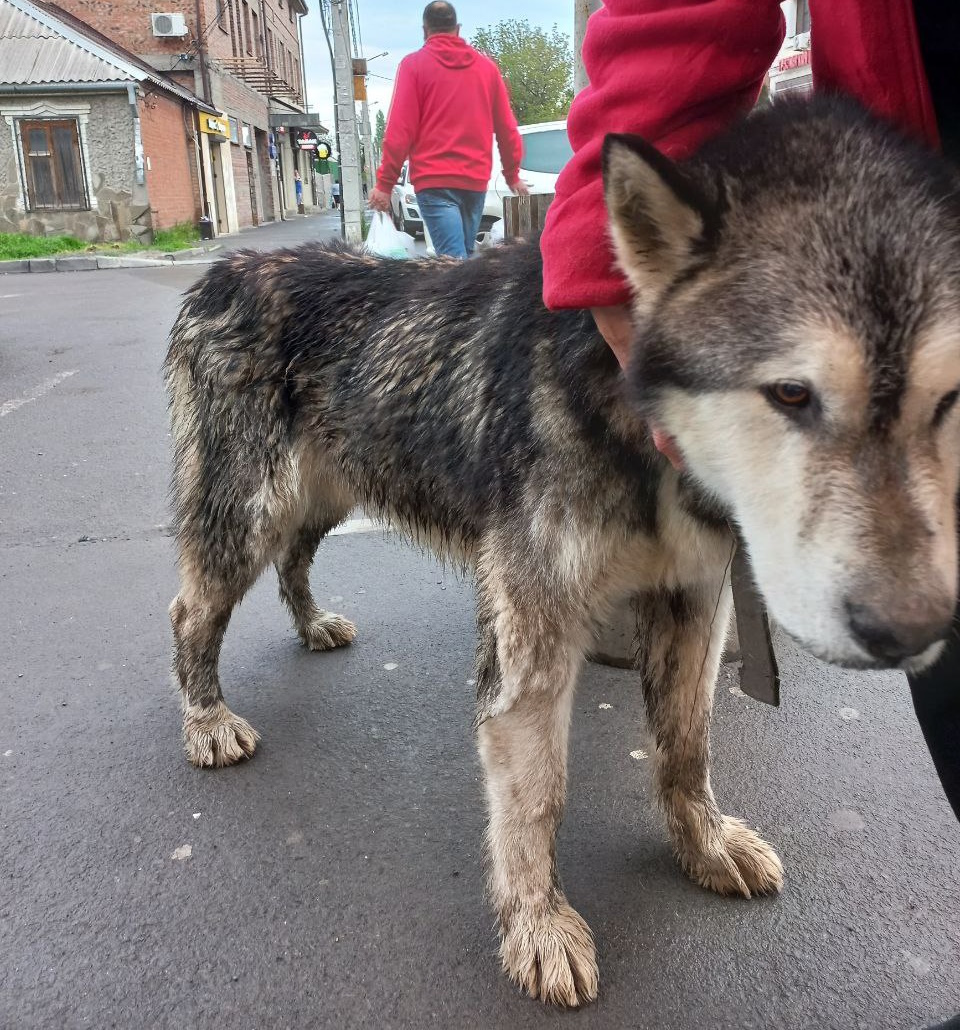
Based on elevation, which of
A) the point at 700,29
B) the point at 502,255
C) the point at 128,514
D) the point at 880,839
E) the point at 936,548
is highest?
the point at 700,29

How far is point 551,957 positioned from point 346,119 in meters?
15.4

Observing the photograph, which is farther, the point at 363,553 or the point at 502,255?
the point at 363,553

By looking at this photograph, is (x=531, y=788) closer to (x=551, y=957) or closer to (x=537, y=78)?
(x=551, y=957)

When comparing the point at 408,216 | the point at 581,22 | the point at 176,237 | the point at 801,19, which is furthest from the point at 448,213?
the point at 176,237

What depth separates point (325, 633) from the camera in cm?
350

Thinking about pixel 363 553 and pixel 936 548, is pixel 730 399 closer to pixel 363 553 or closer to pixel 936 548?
pixel 936 548

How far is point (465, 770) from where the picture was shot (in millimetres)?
2771

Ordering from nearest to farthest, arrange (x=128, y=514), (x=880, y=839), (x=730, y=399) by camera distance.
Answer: (x=730, y=399), (x=880, y=839), (x=128, y=514)

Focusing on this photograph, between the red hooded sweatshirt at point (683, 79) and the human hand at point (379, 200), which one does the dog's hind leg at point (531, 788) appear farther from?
the human hand at point (379, 200)

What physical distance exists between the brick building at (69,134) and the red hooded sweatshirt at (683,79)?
2547 centimetres

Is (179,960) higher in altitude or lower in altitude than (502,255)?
lower

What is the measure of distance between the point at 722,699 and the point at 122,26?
34056mm

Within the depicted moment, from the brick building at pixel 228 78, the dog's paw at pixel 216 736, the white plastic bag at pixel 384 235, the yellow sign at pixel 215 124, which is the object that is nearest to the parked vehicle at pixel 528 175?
the white plastic bag at pixel 384 235

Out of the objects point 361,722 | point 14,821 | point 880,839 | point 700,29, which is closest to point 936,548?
point 700,29
